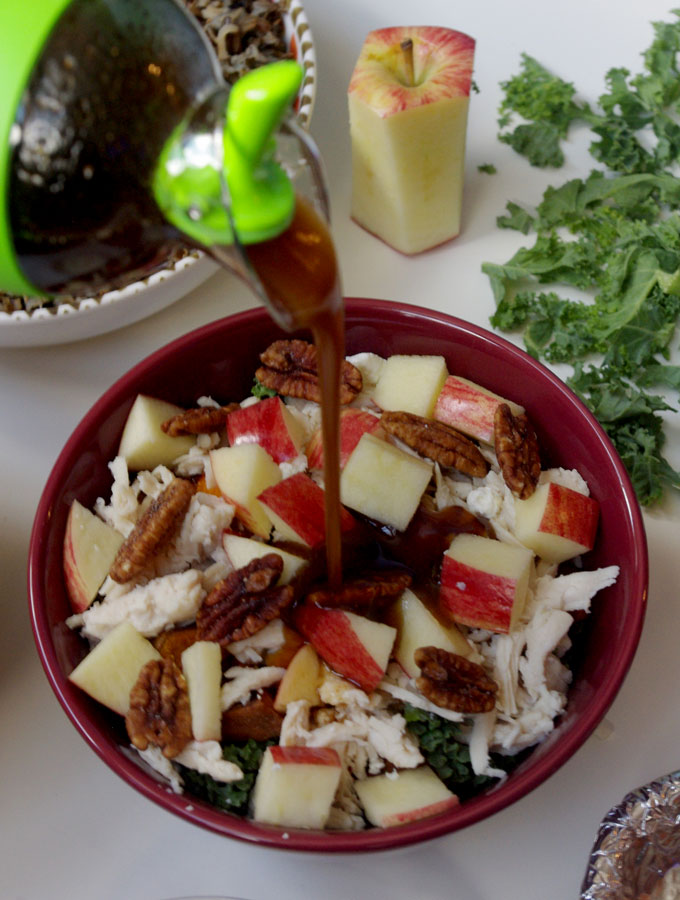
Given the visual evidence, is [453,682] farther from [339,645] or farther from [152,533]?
[152,533]

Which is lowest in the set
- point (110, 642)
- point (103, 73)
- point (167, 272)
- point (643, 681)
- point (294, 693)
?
point (643, 681)

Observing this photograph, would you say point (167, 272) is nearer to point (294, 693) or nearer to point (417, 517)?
point (417, 517)

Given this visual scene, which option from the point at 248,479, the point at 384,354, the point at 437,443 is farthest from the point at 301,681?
the point at 384,354

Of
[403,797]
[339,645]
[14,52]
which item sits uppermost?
[14,52]

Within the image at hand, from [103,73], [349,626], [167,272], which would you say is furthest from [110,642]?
[103,73]

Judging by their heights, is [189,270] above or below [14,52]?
below

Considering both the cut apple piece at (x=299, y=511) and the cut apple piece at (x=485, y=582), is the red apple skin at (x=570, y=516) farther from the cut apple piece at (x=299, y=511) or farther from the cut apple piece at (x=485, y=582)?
the cut apple piece at (x=299, y=511)

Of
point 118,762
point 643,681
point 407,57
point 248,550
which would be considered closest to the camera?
point 118,762
